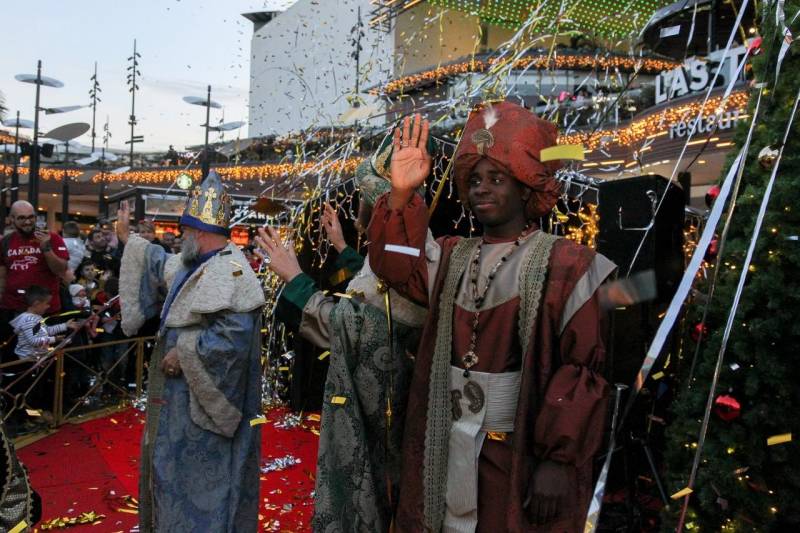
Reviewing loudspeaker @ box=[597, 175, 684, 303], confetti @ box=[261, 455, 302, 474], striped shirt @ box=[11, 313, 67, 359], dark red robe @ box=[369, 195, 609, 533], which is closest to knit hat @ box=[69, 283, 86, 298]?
striped shirt @ box=[11, 313, 67, 359]

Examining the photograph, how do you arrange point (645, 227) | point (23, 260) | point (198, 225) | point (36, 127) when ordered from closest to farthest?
point (198, 225) < point (645, 227) < point (23, 260) < point (36, 127)

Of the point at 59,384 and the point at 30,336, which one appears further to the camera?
the point at 59,384

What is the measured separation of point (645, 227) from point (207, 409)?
8.52 ft

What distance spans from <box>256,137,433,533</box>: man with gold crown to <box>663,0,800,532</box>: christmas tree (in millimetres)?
1185

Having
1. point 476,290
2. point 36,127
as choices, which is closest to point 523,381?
point 476,290

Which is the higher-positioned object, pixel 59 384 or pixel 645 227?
pixel 645 227

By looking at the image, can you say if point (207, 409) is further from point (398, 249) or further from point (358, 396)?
point (398, 249)

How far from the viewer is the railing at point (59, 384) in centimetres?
613

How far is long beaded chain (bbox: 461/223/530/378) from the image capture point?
2025mm

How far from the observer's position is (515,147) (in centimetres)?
201

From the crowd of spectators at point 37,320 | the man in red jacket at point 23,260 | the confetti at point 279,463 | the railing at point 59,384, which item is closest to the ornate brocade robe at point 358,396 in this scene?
the confetti at point 279,463

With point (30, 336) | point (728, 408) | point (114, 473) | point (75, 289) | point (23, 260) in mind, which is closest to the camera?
point (728, 408)

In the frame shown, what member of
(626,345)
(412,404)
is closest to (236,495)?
(412,404)

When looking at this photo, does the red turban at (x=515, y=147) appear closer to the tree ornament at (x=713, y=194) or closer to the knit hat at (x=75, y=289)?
the tree ornament at (x=713, y=194)
